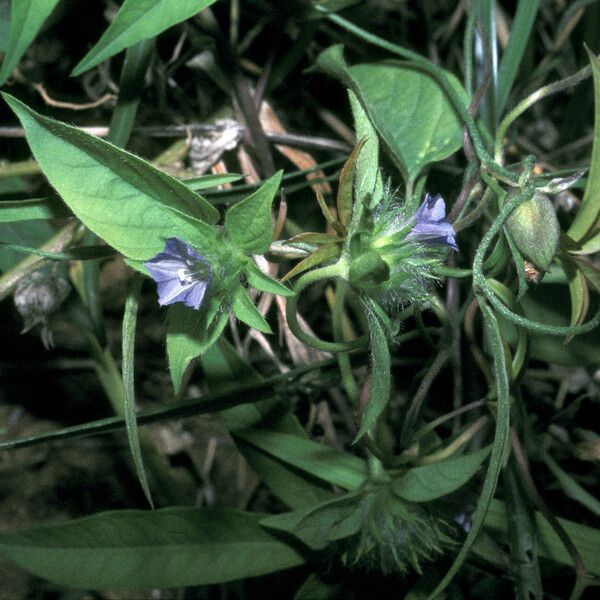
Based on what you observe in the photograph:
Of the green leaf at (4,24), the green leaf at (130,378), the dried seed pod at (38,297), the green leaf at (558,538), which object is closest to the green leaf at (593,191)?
the green leaf at (558,538)

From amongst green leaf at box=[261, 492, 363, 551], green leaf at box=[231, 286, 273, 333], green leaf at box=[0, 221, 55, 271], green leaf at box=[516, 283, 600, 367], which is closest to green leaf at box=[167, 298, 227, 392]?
Result: green leaf at box=[231, 286, 273, 333]

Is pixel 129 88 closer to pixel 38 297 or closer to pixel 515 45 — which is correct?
pixel 38 297

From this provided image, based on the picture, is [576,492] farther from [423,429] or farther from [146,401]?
[146,401]

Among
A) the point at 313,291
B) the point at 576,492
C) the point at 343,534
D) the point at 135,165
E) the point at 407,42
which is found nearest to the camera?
the point at 135,165

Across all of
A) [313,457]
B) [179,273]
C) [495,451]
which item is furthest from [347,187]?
[313,457]

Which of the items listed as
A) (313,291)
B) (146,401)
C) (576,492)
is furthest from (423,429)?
(146,401)

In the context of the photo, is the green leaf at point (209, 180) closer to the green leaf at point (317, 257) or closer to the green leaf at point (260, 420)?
the green leaf at point (317, 257)
